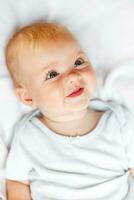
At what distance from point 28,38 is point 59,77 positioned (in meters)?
0.13

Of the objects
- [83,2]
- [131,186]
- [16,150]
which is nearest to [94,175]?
[131,186]

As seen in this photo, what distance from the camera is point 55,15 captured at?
1474mm

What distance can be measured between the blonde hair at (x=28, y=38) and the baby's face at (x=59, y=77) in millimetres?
19

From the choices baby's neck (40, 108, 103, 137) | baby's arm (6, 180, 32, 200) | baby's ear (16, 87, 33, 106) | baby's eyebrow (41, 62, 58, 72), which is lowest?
baby's arm (6, 180, 32, 200)

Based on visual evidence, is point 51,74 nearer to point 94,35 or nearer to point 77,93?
point 77,93

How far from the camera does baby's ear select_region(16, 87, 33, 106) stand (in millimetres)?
1417

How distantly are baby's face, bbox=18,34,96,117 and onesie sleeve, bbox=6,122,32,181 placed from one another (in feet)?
0.46

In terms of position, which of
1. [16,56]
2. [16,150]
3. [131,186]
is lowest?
[131,186]

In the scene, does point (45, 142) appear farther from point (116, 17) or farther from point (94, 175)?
point (116, 17)

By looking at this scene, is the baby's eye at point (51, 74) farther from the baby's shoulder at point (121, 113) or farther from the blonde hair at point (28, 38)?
the baby's shoulder at point (121, 113)

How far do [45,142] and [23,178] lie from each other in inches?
A: 4.5

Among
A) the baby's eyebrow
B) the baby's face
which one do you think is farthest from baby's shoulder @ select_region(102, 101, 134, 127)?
the baby's eyebrow

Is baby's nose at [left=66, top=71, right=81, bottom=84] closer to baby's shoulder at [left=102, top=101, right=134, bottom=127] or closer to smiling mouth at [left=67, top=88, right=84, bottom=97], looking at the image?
smiling mouth at [left=67, top=88, right=84, bottom=97]

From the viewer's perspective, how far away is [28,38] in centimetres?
135
